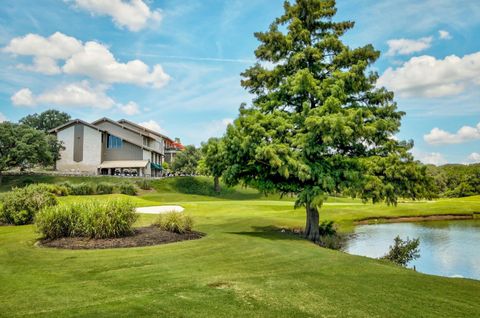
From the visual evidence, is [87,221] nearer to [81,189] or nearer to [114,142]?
[81,189]

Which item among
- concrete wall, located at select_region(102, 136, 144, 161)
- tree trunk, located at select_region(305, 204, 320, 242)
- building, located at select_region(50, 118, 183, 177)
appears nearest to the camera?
tree trunk, located at select_region(305, 204, 320, 242)

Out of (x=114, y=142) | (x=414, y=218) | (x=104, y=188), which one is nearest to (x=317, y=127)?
(x=414, y=218)

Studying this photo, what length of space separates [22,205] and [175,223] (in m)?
9.47

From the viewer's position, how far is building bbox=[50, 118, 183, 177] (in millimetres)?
65250

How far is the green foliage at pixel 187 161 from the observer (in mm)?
78375

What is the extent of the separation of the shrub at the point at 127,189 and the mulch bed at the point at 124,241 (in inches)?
1547

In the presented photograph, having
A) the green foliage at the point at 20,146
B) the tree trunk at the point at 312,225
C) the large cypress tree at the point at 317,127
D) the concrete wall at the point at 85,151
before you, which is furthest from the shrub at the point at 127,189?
the tree trunk at the point at 312,225

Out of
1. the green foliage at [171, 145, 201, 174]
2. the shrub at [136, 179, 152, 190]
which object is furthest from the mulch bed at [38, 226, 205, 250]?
the green foliage at [171, 145, 201, 174]

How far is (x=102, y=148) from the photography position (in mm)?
67062

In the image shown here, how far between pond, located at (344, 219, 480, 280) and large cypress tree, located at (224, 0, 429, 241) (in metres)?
3.17

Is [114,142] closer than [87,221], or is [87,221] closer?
[87,221]

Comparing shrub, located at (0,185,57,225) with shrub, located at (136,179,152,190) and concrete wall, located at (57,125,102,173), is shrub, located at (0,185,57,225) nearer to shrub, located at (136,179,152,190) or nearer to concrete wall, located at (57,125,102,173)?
shrub, located at (136,179,152,190)

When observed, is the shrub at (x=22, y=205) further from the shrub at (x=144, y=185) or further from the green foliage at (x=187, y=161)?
the green foliage at (x=187, y=161)

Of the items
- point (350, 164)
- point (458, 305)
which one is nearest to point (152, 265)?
point (458, 305)
